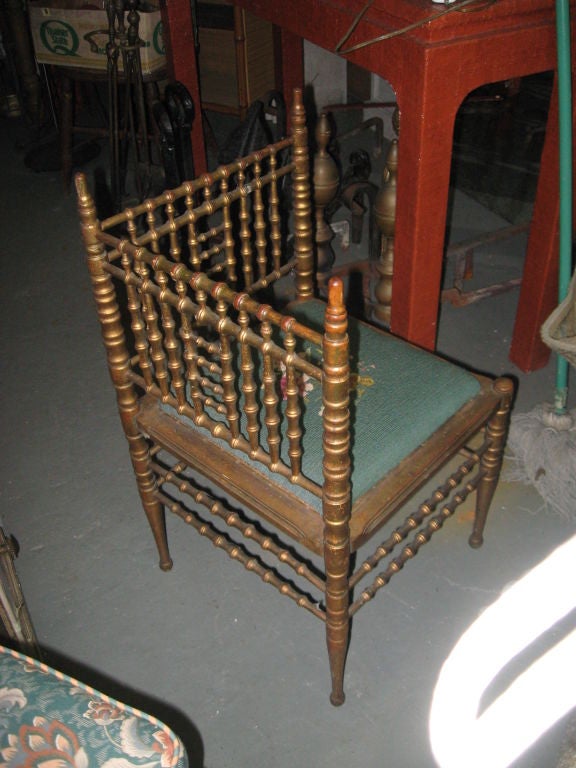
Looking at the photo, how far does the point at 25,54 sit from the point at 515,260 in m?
3.12

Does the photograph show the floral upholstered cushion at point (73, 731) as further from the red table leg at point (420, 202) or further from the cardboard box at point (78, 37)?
the cardboard box at point (78, 37)

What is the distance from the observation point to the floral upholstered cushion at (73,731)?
963 millimetres

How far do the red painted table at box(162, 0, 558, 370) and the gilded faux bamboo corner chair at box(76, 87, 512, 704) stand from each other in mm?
258

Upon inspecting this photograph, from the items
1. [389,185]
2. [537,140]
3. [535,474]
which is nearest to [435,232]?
[389,185]

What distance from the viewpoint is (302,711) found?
1523mm

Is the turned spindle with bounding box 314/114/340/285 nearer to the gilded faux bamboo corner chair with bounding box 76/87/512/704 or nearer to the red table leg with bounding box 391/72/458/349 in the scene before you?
the red table leg with bounding box 391/72/458/349

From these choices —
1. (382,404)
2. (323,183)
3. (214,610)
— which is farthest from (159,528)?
(323,183)

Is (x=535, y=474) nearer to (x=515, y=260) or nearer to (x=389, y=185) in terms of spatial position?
(x=389, y=185)

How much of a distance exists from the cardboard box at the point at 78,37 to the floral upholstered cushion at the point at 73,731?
2.71 m

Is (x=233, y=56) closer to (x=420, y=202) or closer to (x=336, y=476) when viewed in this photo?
(x=420, y=202)

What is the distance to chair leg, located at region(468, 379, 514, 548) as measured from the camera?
1.50m

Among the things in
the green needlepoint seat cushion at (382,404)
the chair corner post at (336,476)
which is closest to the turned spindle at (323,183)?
the green needlepoint seat cushion at (382,404)

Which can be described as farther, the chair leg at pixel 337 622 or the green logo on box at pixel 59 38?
the green logo on box at pixel 59 38

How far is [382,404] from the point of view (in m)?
1.41
